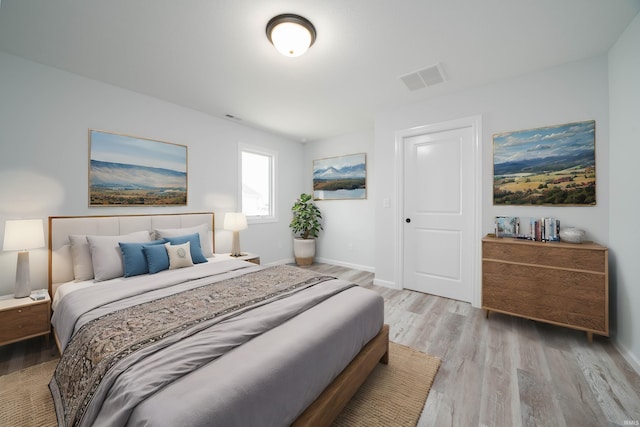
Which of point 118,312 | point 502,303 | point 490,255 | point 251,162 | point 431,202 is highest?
point 251,162

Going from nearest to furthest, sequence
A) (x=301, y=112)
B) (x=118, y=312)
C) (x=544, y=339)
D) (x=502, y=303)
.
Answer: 1. (x=118, y=312)
2. (x=544, y=339)
3. (x=502, y=303)
4. (x=301, y=112)

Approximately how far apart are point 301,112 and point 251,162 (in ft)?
4.84

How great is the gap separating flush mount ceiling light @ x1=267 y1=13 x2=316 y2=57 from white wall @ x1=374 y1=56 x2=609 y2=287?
6.42ft

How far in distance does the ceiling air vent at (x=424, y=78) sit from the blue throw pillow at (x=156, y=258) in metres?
3.18

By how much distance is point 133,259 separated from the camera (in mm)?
2400

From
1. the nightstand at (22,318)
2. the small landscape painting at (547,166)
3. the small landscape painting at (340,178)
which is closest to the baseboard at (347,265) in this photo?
the small landscape painting at (340,178)

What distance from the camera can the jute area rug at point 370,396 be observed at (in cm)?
146

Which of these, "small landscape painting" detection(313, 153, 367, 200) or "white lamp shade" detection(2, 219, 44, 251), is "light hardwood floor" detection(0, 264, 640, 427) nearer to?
"white lamp shade" detection(2, 219, 44, 251)

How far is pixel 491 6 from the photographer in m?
1.80

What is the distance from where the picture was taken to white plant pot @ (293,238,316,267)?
5008 mm

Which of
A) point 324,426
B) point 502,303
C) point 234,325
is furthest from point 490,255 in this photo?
point 234,325

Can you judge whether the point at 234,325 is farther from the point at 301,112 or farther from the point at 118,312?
the point at 301,112

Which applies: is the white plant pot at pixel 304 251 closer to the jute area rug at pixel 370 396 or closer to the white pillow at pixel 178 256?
the white pillow at pixel 178 256

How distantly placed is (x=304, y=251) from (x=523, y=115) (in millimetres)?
3877
